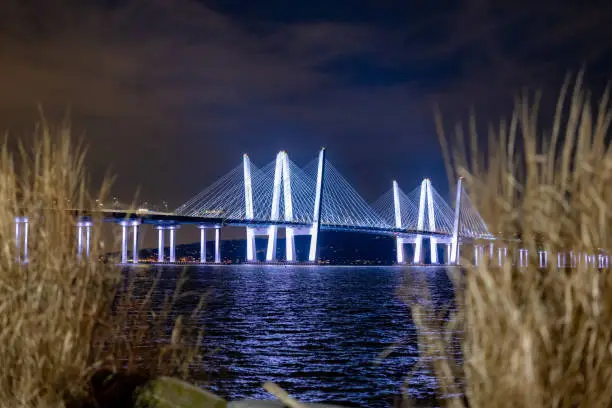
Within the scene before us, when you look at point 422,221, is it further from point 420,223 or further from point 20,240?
point 20,240

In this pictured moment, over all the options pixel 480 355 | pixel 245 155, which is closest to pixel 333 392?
pixel 480 355

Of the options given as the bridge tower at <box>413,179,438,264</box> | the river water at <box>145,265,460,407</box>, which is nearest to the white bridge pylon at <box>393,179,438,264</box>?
the bridge tower at <box>413,179,438,264</box>

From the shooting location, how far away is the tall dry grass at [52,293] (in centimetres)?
332

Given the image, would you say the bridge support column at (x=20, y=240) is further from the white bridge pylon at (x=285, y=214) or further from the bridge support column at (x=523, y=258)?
the white bridge pylon at (x=285, y=214)

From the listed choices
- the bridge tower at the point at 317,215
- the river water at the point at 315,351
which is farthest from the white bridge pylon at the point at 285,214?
the river water at the point at 315,351

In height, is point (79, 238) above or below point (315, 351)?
above

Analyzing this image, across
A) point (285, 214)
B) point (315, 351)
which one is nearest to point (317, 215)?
point (285, 214)

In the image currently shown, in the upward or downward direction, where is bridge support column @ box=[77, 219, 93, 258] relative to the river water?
upward

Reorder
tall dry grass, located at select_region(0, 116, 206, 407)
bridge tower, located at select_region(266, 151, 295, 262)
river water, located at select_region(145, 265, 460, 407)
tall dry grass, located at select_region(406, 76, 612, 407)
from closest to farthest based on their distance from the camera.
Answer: tall dry grass, located at select_region(406, 76, 612, 407) → tall dry grass, located at select_region(0, 116, 206, 407) → river water, located at select_region(145, 265, 460, 407) → bridge tower, located at select_region(266, 151, 295, 262)

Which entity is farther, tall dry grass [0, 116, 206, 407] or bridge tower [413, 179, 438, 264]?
bridge tower [413, 179, 438, 264]

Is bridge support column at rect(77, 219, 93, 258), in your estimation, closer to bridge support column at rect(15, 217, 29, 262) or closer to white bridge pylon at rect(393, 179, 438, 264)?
bridge support column at rect(15, 217, 29, 262)

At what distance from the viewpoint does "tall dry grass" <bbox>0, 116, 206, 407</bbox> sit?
10.9 ft

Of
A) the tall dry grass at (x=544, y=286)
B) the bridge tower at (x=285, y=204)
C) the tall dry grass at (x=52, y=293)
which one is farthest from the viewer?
the bridge tower at (x=285, y=204)

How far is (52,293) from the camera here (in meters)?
3.42
